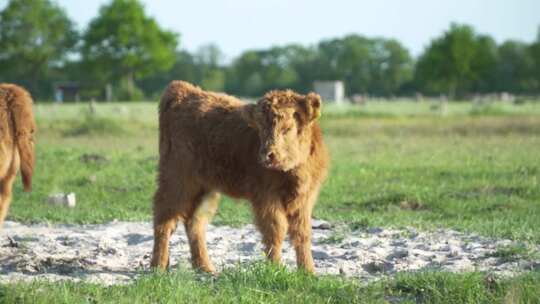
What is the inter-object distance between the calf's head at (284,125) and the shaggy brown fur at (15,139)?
9.87 feet

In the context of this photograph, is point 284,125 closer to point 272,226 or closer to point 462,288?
point 272,226

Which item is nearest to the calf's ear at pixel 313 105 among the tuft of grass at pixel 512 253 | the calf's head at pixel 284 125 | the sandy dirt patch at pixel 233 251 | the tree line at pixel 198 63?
the calf's head at pixel 284 125

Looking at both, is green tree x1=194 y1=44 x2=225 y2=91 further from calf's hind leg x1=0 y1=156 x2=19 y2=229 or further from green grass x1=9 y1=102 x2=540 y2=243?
calf's hind leg x1=0 y1=156 x2=19 y2=229

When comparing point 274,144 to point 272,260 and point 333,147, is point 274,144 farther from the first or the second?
point 333,147

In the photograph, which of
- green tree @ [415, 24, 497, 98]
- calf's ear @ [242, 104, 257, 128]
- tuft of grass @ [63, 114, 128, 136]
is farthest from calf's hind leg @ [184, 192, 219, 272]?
green tree @ [415, 24, 497, 98]

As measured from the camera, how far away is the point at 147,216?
11789 mm

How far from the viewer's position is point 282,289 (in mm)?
6484

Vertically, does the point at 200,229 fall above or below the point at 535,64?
below

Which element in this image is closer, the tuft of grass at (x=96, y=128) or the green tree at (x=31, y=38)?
the tuft of grass at (x=96, y=128)

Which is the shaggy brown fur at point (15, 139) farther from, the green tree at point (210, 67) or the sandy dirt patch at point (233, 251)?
the green tree at point (210, 67)

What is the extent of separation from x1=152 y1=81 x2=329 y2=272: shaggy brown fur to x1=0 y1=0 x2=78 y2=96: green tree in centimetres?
7371

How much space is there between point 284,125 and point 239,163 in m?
0.91

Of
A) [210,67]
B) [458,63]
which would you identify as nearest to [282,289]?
[458,63]

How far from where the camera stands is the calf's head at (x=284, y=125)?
7.02 metres
